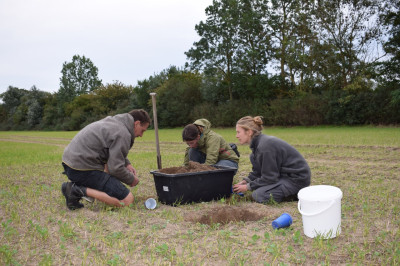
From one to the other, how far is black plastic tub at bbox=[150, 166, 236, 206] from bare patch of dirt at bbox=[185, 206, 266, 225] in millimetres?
562

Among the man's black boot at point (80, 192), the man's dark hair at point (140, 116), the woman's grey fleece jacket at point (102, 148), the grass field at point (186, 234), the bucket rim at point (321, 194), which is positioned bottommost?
the grass field at point (186, 234)

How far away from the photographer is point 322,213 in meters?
3.39

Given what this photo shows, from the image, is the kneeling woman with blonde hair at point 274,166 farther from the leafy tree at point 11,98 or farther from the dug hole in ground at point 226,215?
the leafy tree at point 11,98

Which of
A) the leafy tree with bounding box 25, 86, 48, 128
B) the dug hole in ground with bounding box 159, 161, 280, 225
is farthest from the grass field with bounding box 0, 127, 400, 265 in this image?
the leafy tree with bounding box 25, 86, 48, 128

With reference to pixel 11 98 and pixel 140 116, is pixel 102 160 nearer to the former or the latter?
pixel 140 116

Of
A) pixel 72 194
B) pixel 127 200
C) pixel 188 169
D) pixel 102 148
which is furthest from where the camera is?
pixel 188 169

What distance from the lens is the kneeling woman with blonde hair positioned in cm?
472

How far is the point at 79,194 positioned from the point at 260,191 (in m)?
2.47

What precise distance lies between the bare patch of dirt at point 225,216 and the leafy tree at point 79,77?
70.5 m

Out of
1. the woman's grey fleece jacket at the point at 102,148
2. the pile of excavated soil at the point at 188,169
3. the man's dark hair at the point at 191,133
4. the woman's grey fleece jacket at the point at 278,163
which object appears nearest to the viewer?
the woman's grey fleece jacket at the point at 102,148

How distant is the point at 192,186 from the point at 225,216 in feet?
2.81

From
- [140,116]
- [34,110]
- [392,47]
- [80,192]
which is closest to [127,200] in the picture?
[80,192]

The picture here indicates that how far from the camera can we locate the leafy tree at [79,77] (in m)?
71.1

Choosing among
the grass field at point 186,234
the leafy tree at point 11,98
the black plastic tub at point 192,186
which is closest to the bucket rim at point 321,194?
the grass field at point 186,234
